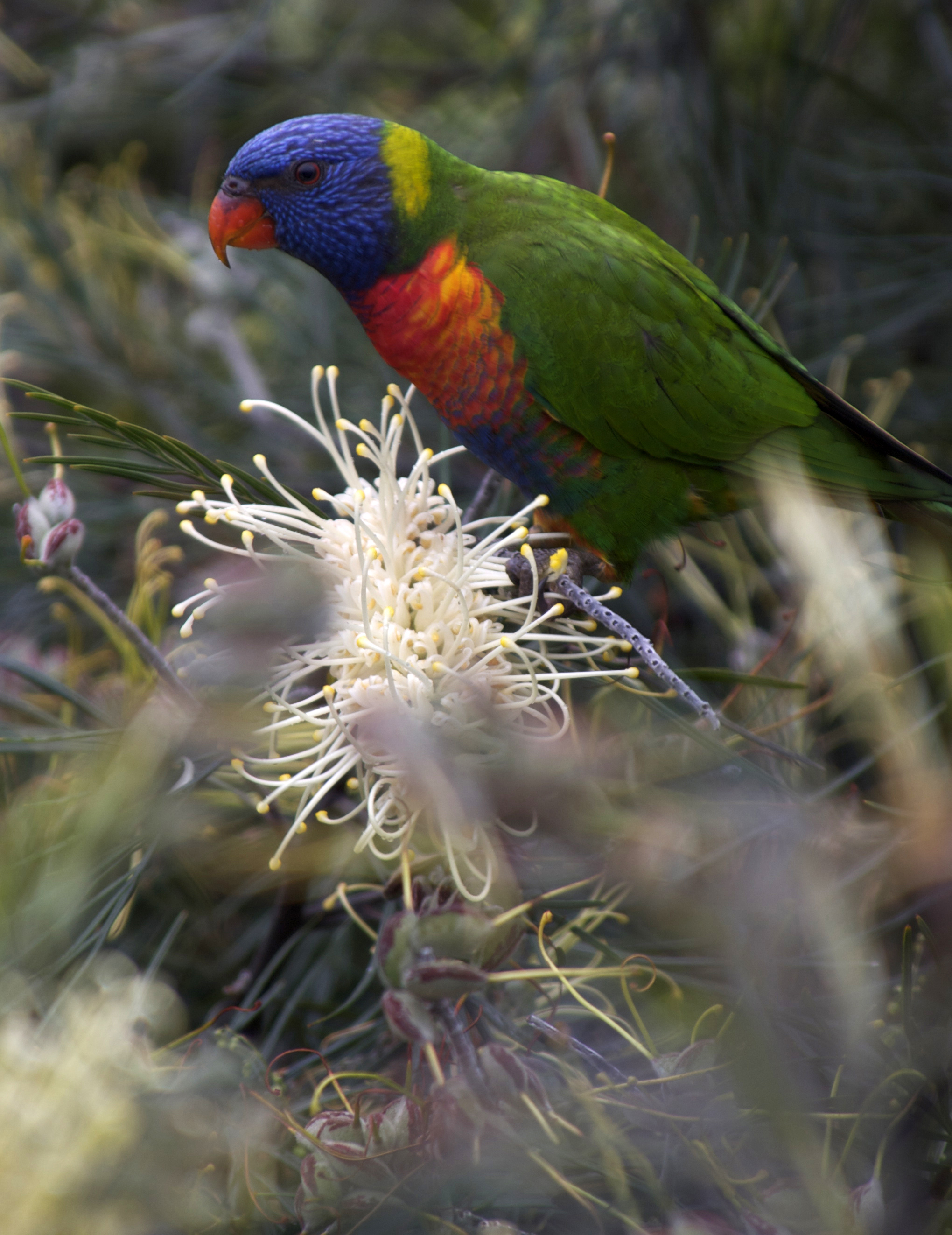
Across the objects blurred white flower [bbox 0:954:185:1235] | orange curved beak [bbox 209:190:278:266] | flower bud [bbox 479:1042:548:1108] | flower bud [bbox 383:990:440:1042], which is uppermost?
orange curved beak [bbox 209:190:278:266]

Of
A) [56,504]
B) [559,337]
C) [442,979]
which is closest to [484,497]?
[559,337]

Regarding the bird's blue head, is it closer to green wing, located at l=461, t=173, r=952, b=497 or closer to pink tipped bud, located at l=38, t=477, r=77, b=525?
green wing, located at l=461, t=173, r=952, b=497

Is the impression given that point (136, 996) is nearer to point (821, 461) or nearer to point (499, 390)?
point (499, 390)

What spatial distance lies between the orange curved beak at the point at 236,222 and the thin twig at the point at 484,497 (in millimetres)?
372

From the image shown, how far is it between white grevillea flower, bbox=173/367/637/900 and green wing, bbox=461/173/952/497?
0.90 ft

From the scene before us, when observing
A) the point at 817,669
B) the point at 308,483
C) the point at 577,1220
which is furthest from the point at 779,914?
the point at 308,483

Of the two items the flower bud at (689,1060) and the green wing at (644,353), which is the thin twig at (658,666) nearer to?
the flower bud at (689,1060)

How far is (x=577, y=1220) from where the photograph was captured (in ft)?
1.91

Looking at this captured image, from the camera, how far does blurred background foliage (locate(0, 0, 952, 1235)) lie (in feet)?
1.60

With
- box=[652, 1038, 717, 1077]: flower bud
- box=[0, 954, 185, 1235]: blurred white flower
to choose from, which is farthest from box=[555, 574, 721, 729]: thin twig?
box=[0, 954, 185, 1235]: blurred white flower

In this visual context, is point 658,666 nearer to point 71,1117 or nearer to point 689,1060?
point 689,1060

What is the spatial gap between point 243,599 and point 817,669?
574 mm

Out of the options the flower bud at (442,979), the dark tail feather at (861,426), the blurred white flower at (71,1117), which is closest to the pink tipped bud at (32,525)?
the blurred white flower at (71,1117)

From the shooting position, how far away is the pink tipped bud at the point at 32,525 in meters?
0.74
